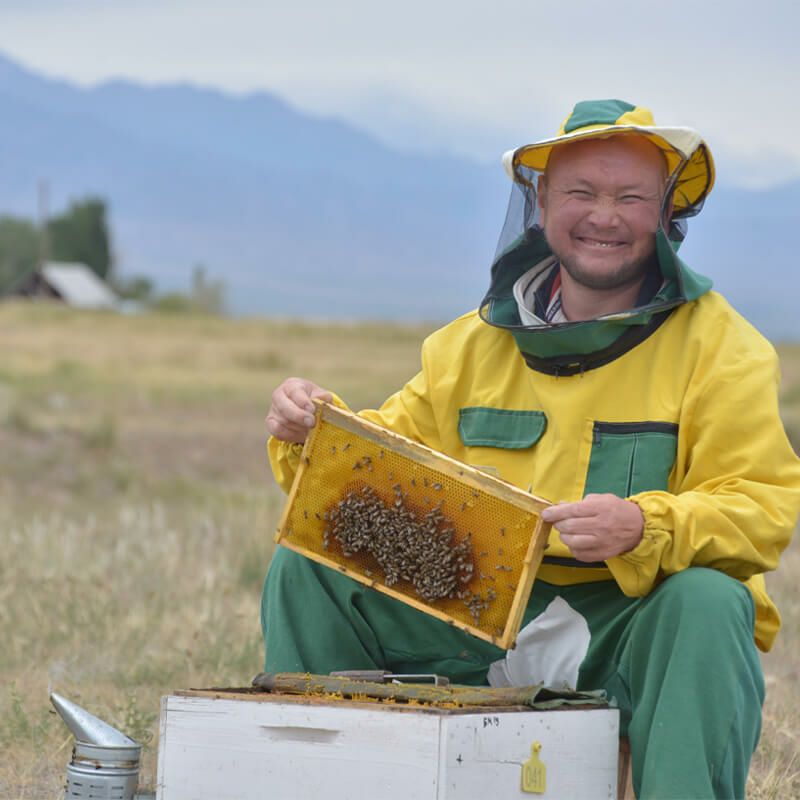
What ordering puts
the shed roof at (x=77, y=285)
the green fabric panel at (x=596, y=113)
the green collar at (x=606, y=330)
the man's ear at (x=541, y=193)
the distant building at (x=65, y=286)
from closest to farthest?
the green collar at (x=606, y=330)
the green fabric panel at (x=596, y=113)
the man's ear at (x=541, y=193)
the shed roof at (x=77, y=285)
the distant building at (x=65, y=286)

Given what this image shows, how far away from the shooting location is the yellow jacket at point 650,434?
3908 mm

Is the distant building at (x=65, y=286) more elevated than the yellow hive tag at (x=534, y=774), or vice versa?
the yellow hive tag at (x=534, y=774)

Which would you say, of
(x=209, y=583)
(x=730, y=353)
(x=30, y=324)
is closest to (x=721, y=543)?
(x=730, y=353)

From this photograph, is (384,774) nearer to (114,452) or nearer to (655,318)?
(655,318)

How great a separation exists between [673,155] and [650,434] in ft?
3.04

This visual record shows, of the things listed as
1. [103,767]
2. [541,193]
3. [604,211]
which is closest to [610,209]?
[604,211]

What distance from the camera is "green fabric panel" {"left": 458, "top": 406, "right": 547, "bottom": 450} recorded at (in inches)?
175

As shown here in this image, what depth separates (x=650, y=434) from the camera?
4.23 meters

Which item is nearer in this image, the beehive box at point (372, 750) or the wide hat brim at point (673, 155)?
the beehive box at point (372, 750)

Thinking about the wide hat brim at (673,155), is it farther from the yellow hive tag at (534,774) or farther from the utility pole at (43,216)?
the utility pole at (43,216)

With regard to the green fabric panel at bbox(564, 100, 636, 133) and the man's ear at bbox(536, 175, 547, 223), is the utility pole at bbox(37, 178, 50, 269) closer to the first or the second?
the man's ear at bbox(536, 175, 547, 223)

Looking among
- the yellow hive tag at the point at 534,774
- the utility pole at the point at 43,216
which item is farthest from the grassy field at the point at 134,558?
the utility pole at the point at 43,216

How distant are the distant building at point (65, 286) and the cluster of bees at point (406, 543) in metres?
96.9

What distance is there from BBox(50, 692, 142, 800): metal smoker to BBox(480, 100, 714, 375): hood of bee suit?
66.6 inches
